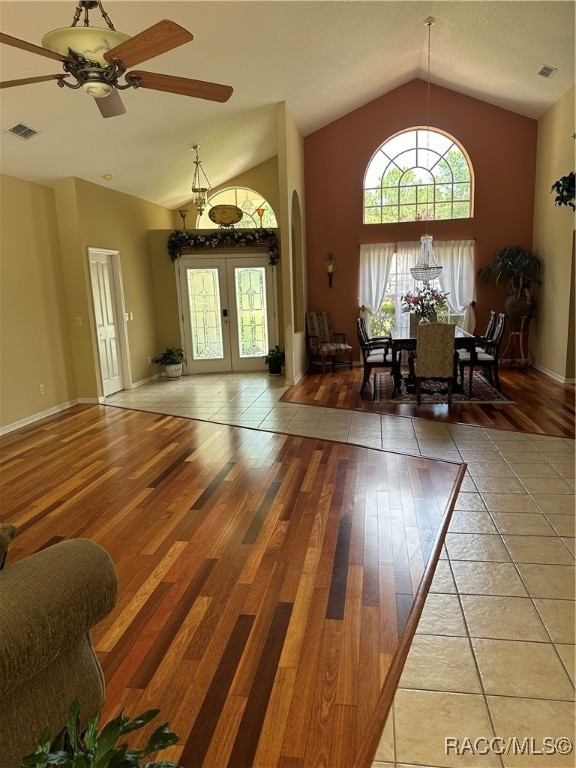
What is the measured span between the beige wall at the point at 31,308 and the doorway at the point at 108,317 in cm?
46

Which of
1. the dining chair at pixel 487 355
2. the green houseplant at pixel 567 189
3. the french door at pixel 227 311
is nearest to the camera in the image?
the green houseplant at pixel 567 189

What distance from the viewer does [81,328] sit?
21.3 feet

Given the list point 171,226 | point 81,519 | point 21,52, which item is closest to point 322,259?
point 171,226

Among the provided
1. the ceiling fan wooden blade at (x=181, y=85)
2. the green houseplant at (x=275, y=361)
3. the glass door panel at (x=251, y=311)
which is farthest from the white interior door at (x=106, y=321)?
the ceiling fan wooden blade at (x=181, y=85)

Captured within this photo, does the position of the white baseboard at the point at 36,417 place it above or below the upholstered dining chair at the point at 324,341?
below

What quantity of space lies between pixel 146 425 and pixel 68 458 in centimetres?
Result: 112

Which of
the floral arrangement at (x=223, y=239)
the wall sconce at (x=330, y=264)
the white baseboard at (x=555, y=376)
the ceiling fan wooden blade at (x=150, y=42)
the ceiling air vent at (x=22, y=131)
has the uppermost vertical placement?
the ceiling air vent at (x=22, y=131)

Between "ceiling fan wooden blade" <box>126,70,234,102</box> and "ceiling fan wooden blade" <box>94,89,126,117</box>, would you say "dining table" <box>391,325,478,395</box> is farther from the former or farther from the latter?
"ceiling fan wooden blade" <box>94,89,126,117</box>

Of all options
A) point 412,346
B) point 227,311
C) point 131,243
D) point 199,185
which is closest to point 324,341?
point 227,311

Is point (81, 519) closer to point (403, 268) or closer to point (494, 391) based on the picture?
point (494, 391)

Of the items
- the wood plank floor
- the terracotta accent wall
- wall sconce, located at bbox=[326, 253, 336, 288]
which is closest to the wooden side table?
the terracotta accent wall

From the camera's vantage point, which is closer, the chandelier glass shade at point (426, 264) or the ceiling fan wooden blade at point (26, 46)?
the ceiling fan wooden blade at point (26, 46)

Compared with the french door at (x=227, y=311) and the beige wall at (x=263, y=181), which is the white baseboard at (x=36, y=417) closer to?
the french door at (x=227, y=311)

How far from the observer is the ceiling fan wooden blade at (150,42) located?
2221 millimetres
